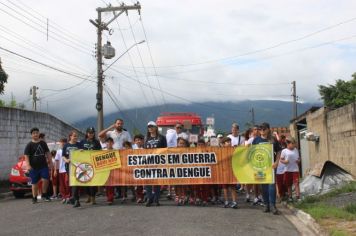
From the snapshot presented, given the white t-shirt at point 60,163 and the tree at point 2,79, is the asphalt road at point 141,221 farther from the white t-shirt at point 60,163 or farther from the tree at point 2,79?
the tree at point 2,79

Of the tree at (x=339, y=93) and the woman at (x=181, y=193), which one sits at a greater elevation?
the tree at (x=339, y=93)

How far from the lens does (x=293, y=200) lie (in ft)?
41.5

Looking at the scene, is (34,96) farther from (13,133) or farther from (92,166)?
(92,166)

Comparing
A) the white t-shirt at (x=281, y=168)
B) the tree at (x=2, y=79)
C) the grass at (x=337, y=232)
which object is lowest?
the grass at (x=337, y=232)

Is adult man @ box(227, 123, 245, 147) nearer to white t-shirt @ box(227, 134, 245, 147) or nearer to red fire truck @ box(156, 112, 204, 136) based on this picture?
white t-shirt @ box(227, 134, 245, 147)

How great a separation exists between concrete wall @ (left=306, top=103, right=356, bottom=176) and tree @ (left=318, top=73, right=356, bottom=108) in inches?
998

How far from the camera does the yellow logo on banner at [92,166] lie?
41.8 ft

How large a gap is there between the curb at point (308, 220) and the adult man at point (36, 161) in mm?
6153

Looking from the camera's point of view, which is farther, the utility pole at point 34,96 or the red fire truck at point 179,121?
the utility pole at point 34,96

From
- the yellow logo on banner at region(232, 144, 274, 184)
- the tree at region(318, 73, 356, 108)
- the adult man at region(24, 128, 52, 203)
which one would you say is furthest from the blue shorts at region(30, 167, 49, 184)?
the tree at region(318, 73, 356, 108)

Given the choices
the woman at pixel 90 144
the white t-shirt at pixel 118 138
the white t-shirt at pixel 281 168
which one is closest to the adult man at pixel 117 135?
the white t-shirt at pixel 118 138

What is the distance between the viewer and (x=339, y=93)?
46.7m

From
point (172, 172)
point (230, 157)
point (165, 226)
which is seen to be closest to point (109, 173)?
point (172, 172)

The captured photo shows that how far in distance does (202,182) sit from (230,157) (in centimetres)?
87
